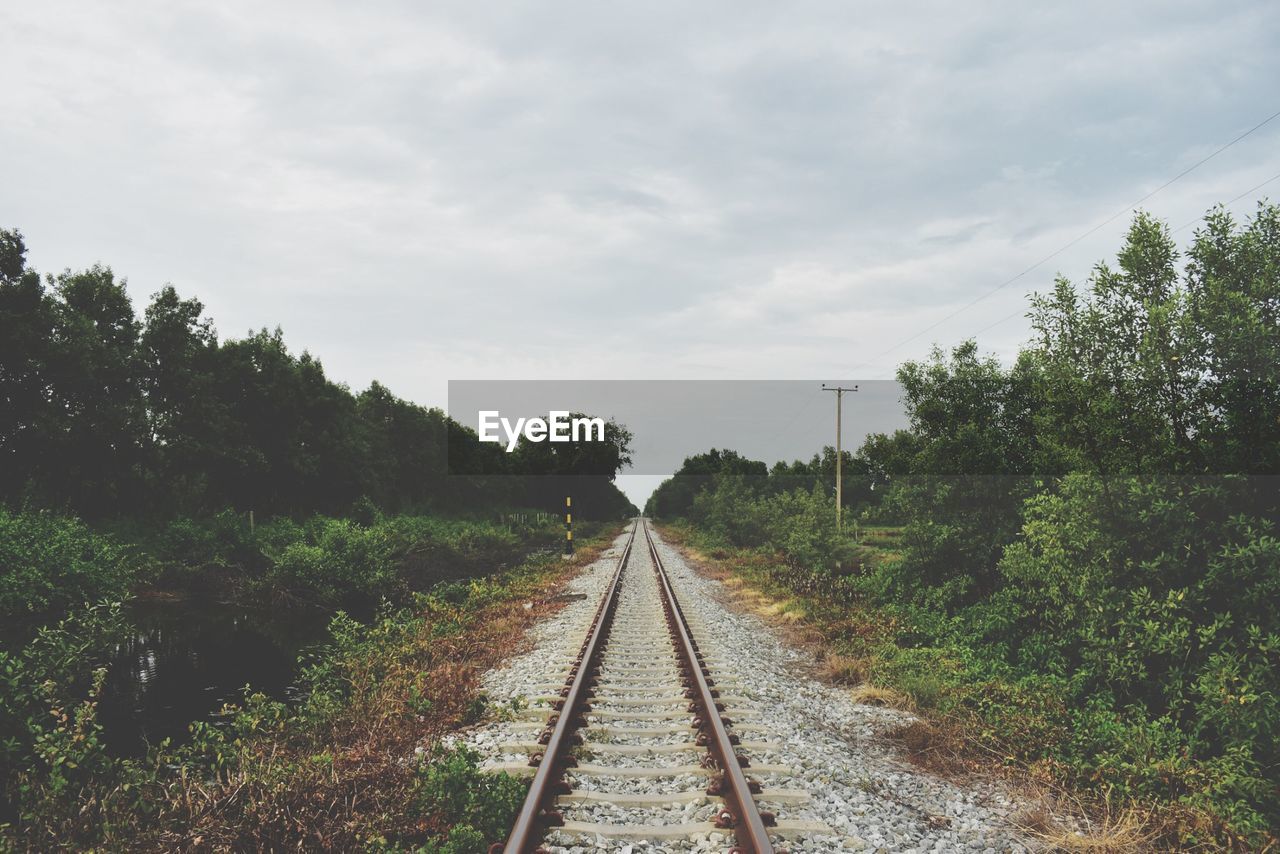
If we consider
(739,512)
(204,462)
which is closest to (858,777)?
(739,512)

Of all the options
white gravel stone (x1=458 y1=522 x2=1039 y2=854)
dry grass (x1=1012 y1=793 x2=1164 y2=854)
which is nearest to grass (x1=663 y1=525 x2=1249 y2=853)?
dry grass (x1=1012 y1=793 x2=1164 y2=854)

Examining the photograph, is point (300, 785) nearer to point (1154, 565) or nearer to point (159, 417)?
point (1154, 565)

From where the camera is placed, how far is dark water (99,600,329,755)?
8.55m

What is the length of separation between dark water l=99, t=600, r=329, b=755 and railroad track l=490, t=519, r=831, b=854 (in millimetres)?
3921

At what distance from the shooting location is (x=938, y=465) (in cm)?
1196

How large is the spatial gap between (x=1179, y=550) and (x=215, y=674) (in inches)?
497

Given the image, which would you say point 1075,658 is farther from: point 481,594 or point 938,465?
point 481,594

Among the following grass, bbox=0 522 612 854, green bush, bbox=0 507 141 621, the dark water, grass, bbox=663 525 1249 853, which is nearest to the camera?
grass, bbox=0 522 612 854

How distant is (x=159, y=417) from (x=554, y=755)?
35356 mm

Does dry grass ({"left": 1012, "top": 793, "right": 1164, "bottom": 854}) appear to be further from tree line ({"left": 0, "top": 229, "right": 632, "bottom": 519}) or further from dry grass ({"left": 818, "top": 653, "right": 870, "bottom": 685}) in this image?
tree line ({"left": 0, "top": 229, "right": 632, "bottom": 519})

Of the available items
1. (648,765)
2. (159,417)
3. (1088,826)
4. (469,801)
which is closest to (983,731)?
(1088,826)

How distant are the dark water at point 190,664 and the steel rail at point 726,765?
5021 millimetres

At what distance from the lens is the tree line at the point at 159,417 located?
2577cm

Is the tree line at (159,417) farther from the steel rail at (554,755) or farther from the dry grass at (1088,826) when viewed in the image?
the dry grass at (1088,826)
